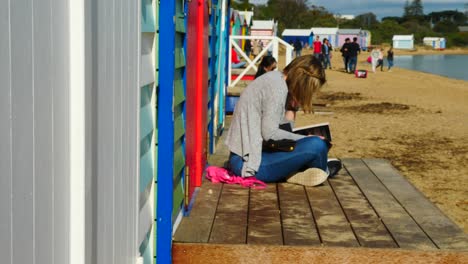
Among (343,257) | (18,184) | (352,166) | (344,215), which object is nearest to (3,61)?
(18,184)

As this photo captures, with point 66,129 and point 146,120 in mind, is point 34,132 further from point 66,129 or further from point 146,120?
point 146,120

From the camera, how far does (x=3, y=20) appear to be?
1.26 meters

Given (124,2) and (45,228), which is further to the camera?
(124,2)

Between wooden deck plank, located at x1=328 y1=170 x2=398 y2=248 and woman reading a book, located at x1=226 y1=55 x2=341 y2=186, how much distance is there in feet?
0.72

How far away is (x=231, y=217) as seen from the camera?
4387 millimetres

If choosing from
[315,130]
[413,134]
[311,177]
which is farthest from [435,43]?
[311,177]

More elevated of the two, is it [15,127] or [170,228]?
[15,127]

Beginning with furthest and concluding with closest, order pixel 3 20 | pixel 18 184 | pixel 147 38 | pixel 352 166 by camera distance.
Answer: pixel 352 166 → pixel 147 38 → pixel 18 184 → pixel 3 20

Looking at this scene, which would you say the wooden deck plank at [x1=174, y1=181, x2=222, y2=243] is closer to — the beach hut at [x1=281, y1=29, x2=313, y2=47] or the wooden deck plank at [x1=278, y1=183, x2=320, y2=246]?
the wooden deck plank at [x1=278, y1=183, x2=320, y2=246]

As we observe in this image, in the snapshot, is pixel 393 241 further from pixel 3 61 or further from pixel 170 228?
pixel 3 61

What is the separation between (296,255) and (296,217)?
70 cm

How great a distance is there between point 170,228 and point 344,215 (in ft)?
4.32

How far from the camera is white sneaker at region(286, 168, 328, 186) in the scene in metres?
5.27

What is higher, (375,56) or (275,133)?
(275,133)
